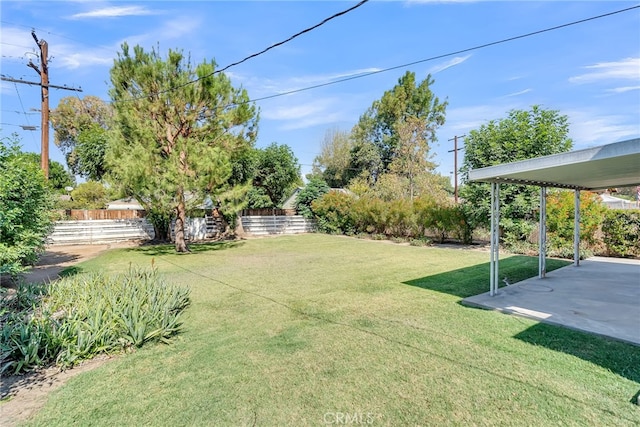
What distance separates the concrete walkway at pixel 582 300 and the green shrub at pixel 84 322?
14.7 ft

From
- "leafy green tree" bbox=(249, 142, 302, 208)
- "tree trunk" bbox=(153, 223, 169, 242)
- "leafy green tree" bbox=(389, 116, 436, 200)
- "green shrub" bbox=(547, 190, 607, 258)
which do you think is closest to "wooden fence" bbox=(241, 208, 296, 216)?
"leafy green tree" bbox=(249, 142, 302, 208)

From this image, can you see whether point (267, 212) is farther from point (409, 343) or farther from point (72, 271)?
point (409, 343)

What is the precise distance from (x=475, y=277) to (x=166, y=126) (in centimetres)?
1090

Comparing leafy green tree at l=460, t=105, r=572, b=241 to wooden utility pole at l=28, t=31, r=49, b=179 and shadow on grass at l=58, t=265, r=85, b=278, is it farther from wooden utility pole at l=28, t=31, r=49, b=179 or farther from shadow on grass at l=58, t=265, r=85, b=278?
wooden utility pole at l=28, t=31, r=49, b=179

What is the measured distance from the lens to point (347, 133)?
107 ft

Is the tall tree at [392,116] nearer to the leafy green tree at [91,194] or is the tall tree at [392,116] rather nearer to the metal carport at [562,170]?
the metal carport at [562,170]

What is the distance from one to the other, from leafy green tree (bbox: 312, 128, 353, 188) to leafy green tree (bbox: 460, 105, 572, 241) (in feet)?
62.6

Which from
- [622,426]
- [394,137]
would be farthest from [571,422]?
[394,137]

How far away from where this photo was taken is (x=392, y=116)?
2658cm

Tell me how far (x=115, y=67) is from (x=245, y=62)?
6.77 metres

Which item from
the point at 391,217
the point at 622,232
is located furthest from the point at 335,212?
the point at 622,232

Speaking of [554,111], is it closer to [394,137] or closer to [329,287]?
[329,287]

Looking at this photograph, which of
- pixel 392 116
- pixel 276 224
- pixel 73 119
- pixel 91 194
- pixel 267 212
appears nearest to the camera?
pixel 276 224

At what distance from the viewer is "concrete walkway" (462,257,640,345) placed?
396 cm
